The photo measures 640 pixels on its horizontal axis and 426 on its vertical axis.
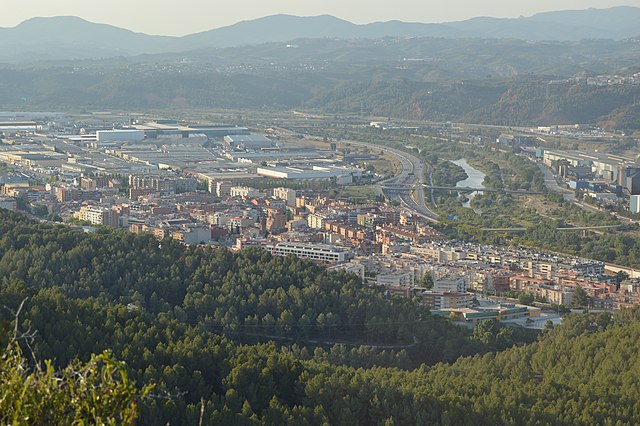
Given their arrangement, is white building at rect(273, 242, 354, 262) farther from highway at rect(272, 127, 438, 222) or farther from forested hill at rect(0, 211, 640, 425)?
highway at rect(272, 127, 438, 222)

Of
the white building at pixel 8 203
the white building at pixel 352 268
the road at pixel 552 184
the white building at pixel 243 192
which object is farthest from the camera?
the road at pixel 552 184

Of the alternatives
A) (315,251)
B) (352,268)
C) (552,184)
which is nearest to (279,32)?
(552,184)

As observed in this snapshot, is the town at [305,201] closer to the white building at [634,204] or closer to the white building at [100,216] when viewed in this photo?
the white building at [100,216]

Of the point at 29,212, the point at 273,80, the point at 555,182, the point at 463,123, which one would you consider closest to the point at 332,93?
the point at 273,80

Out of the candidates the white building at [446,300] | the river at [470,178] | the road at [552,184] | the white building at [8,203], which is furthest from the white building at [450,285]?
the road at [552,184]

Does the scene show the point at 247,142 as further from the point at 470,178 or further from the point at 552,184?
the point at 552,184

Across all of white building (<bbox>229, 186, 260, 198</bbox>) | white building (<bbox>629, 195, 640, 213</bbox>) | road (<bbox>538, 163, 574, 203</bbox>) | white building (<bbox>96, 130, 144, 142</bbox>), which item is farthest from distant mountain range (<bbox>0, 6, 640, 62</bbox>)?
white building (<bbox>629, 195, 640, 213</bbox>)

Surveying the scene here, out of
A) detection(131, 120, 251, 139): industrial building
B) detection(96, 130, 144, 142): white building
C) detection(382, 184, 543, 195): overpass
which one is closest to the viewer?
detection(382, 184, 543, 195): overpass
